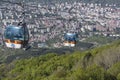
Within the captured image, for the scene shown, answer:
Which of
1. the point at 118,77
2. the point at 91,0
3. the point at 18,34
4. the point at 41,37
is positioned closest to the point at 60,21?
the point at 41,37

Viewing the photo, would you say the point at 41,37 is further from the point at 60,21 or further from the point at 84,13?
the point at 84,13

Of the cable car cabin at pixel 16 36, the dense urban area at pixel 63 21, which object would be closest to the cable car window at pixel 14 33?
the cable car cabin at pixel 16 36

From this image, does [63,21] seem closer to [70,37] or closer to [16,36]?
[70,37]

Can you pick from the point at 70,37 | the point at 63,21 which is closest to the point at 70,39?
the point at 70,37

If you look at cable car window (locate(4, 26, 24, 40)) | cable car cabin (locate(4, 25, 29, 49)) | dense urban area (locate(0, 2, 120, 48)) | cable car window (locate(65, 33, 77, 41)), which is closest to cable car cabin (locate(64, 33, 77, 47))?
cable car window (locate(65, 33, 77, 41))

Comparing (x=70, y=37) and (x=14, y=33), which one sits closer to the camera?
(x=14, y=33)
